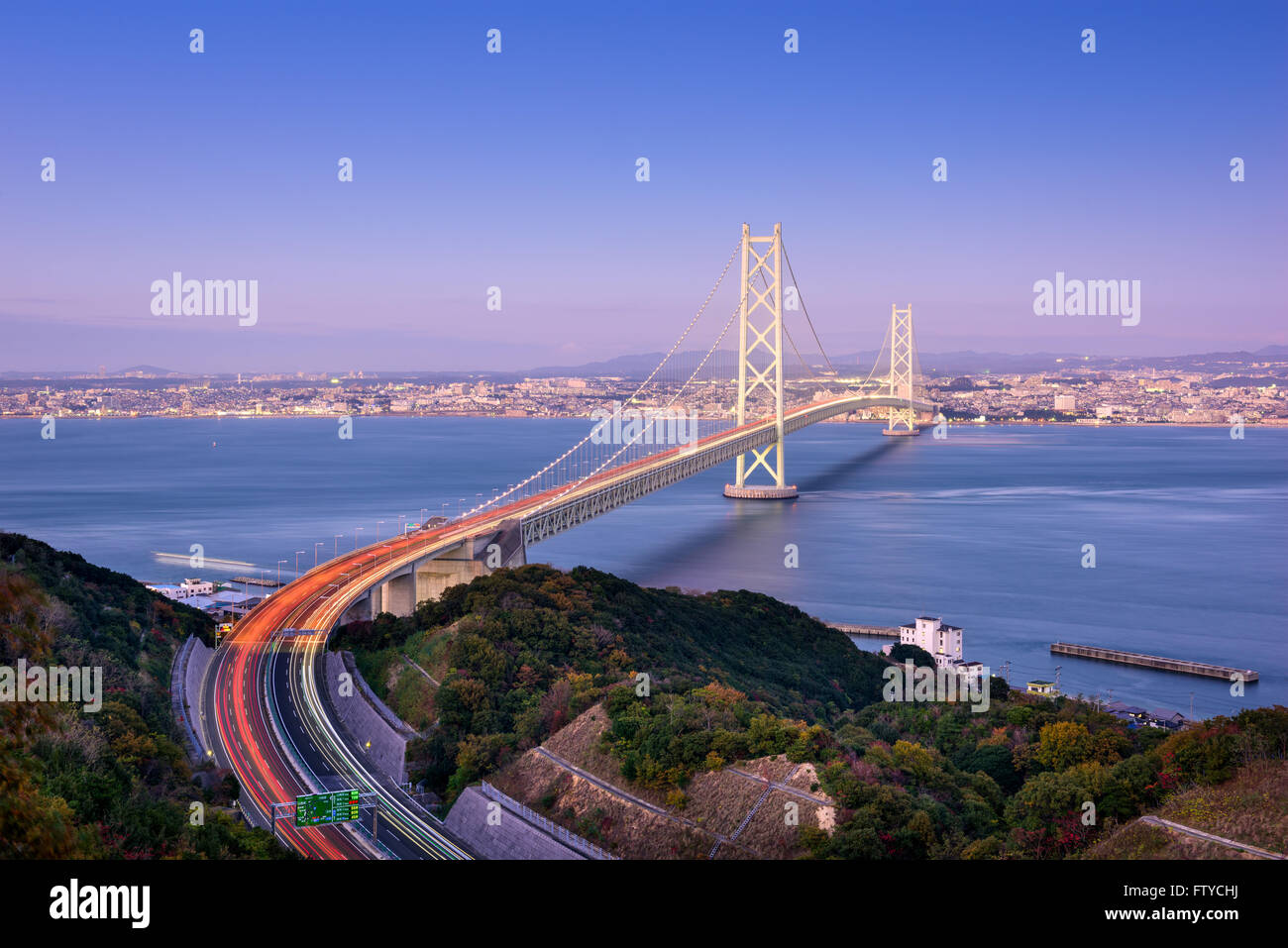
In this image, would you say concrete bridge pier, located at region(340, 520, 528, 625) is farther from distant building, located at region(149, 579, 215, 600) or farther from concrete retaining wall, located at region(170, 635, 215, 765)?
distant building, located at region(149, 579, 215, 600)

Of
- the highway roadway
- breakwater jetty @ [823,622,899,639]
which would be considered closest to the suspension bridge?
the highway roadway

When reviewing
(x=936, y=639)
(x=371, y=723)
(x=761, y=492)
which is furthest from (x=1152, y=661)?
(x=761, y=492)

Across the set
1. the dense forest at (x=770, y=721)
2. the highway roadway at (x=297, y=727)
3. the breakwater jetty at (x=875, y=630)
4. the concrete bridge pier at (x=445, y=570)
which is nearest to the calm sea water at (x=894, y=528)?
the breakwater jetty at (x=875, y=630)

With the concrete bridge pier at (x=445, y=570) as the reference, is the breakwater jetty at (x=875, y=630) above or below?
below

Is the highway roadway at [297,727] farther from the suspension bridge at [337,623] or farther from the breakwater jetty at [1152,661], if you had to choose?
the breakwater jetty at [1152,661]
